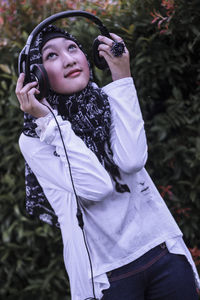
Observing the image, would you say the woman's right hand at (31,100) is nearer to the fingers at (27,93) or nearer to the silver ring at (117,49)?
the fingers at (27,93)

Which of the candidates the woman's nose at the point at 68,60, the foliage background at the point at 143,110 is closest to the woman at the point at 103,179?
the woman's nose at the point at 68,60

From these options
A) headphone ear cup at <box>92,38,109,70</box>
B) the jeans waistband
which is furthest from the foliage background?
the jeans waistband

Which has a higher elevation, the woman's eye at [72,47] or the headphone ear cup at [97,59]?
the woman's eye at [72,47]

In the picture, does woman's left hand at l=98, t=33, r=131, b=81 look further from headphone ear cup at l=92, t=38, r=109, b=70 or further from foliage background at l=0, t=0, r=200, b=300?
foliage background at l=0, t=0, r=200, b=300

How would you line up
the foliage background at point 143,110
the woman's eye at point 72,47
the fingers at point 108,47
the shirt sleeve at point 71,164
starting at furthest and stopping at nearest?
the foliage background at point 143,110
the woman's eye at point 72,47
the fingers at point 108,47
the shirt sleeve at point 71,164

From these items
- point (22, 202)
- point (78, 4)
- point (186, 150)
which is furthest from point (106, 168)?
point (78, 4)

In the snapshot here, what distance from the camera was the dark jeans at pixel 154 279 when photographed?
140 cm

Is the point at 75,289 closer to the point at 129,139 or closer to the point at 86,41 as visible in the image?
the point at 129,139

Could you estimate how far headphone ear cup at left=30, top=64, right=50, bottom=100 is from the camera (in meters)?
1.39

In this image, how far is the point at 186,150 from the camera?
2227 mm

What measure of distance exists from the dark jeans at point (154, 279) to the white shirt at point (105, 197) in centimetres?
3

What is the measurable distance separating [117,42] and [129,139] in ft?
1.26

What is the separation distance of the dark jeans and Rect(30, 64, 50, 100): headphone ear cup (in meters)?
0.73

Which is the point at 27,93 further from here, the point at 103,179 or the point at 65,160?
the point at 103,179
